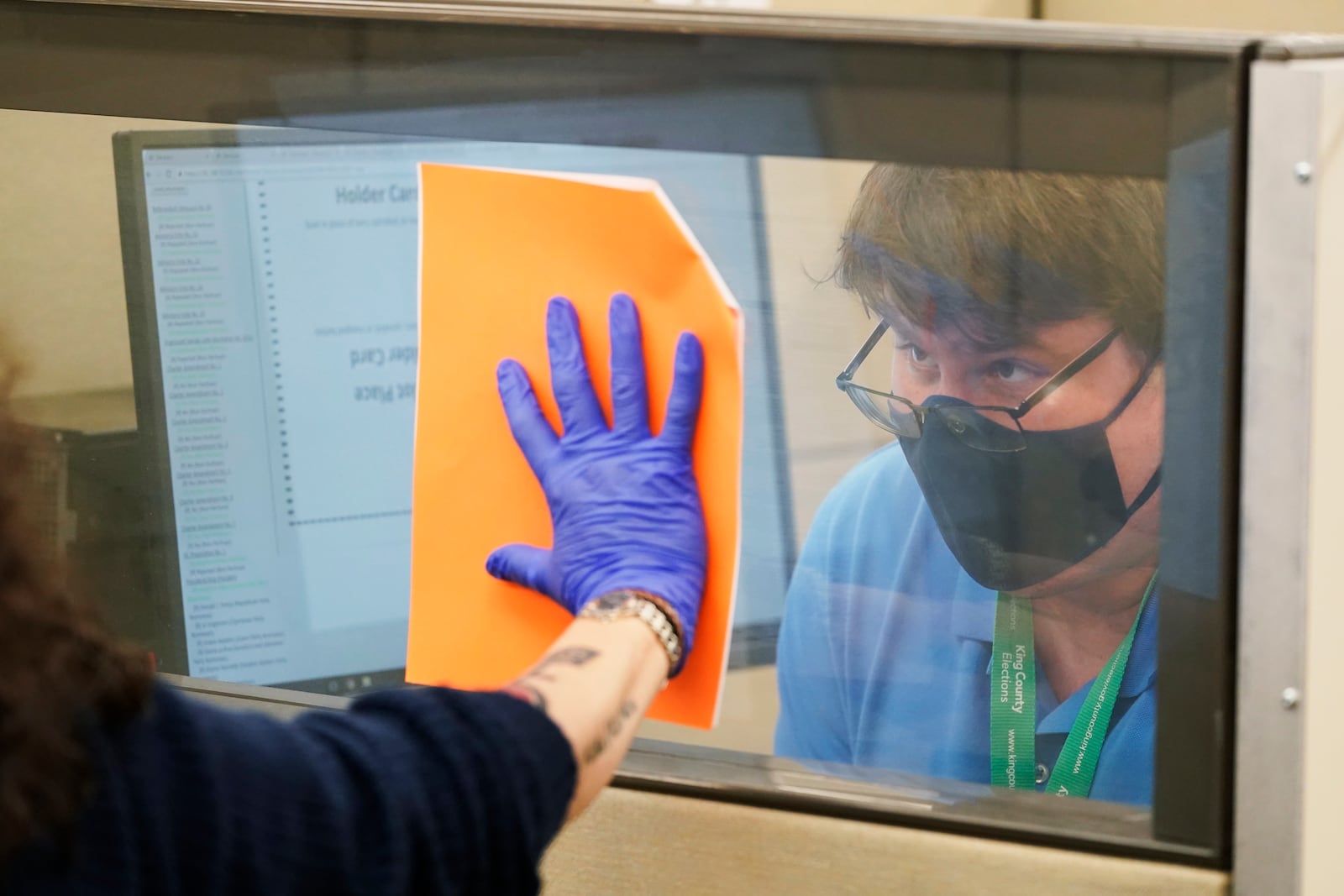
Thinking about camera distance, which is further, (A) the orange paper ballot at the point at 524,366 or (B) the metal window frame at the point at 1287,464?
(A) the orange paper ballot at the point at 524,366

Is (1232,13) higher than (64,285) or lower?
higher

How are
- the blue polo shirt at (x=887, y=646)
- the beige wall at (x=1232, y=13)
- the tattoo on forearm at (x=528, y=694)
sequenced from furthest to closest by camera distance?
the beige wall at (x=1232, y=13)
the blue polo shirt at (x=887, y=646)
the tattoo on forearm at (x=528, y=694)

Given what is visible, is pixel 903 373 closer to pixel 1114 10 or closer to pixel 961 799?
pixel 961 799

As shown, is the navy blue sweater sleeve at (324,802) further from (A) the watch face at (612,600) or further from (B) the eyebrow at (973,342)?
(B) the eyebrow at (973,342)

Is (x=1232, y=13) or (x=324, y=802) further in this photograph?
(x=1232, y=13)

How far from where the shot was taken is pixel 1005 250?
683 millimetres

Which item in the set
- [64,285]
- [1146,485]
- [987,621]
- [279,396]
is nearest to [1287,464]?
[1146,485]

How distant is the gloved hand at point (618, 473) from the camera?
700mm

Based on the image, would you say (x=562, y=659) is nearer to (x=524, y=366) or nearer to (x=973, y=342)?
(x=524, y=366)

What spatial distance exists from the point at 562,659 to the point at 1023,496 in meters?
0.31

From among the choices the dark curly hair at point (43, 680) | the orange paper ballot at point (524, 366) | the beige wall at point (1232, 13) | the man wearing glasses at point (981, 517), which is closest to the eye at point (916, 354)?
the man wearing glasses at point (981, 517)

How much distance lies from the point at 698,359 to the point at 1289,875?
0.43 metres

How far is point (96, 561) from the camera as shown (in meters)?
0.84

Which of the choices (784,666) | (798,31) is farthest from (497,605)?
(798,31)
